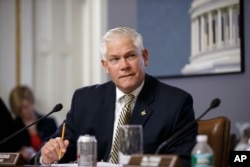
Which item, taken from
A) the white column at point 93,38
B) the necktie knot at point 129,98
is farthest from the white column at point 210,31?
the necktie knot at point 129,98

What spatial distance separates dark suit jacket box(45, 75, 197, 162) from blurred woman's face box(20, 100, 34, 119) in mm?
2810

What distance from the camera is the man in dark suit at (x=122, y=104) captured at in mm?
2582

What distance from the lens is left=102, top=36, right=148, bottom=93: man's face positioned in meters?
2.66

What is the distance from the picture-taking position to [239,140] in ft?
13.0

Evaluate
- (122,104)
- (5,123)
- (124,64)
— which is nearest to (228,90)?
(122,104)

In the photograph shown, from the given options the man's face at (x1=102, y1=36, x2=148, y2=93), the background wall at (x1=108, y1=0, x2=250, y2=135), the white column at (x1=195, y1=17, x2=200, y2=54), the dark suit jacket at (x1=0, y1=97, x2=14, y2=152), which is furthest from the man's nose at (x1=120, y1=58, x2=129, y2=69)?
the dark suit jacket at (x1=0, y1=97, x2=14, y2=152)

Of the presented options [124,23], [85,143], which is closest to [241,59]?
[124,23]

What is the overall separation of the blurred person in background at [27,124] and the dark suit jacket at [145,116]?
260cm

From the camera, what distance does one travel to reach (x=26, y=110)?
5676 mm

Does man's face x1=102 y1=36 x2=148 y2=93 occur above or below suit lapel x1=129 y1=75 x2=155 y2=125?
above

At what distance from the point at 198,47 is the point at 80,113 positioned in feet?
5.71

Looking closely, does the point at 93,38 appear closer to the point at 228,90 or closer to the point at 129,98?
the point at 228,90

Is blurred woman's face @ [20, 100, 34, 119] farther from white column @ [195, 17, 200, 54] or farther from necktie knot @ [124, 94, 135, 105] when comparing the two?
necktie knot @ [124, 94, 135, 105]

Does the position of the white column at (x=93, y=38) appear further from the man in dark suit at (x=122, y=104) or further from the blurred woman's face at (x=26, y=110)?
the man in dark suit at (x=122, y=104)
